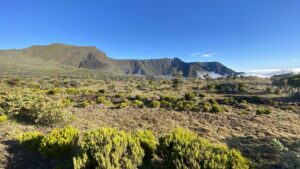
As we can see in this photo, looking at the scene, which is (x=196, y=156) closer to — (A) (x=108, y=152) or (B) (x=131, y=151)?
(B) (x=131, y=151)

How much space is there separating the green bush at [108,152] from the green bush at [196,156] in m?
0.90

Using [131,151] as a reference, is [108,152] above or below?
→ above

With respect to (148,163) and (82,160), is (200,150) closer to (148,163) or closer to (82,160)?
(148,163)

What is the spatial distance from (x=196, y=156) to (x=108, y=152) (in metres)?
2.35

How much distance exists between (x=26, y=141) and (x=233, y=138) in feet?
30.3

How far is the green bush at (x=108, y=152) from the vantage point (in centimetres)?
449

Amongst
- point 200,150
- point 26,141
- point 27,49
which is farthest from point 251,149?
point 27,49

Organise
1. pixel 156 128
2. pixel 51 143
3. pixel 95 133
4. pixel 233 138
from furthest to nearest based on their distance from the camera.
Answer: pixel 156 128, pixel 233 138, pixel 51 143, pixel 95 133

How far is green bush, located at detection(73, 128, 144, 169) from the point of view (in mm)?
4492

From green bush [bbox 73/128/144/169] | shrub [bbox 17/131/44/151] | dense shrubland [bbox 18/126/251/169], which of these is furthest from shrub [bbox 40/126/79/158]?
green bush [bbox 73/128/144/169]

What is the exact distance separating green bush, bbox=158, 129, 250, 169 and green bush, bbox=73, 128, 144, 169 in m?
0.90

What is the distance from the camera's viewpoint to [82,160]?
4559 millimetres

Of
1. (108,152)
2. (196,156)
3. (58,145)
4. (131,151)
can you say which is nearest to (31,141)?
(58,145)

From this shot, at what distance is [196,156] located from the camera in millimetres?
4820
